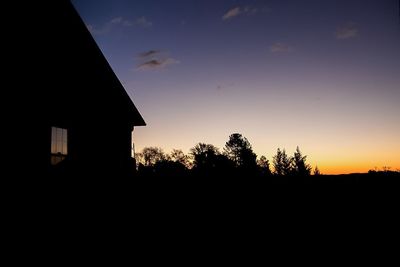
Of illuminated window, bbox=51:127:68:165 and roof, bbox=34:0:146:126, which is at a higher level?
roof, bbox=34:0:146:126

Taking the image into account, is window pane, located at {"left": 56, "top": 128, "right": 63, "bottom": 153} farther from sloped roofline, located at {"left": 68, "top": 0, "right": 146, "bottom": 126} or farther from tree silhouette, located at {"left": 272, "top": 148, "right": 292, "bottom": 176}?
tree silhouette, located at {"left": 272, "top": 148, "right": 292, "bottom": 176}

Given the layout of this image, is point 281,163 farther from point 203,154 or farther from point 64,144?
point 64,144

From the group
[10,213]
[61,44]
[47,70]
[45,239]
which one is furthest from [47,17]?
[45,239]

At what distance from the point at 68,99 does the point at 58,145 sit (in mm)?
1397

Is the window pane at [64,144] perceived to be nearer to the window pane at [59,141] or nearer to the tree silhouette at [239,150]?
the window pane at [59,141]

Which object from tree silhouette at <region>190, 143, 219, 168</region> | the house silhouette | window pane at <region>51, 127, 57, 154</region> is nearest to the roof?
the house silhouette

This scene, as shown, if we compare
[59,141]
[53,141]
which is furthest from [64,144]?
[53,141]

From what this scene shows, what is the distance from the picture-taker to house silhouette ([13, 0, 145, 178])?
22.9 feet

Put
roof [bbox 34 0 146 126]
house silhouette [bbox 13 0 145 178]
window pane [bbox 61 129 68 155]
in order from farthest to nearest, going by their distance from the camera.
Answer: window pane [bbox 61 129 68 155] → roof [bbox 34 0 146 126] → house silhouette [bbox 13 0 145 178]

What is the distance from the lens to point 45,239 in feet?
19.6

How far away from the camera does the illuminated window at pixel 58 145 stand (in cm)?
742

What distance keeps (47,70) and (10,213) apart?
12.4ft

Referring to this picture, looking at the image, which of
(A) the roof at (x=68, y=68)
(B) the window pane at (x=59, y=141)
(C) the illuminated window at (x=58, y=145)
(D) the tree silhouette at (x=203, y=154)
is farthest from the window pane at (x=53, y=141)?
(D) the tree silhouette at (x=203, y=154)

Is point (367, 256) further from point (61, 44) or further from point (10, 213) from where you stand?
point (61, 44)
